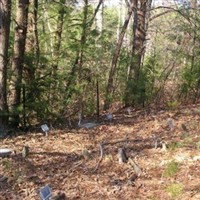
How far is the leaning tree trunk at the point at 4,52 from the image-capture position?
7039 millimetres

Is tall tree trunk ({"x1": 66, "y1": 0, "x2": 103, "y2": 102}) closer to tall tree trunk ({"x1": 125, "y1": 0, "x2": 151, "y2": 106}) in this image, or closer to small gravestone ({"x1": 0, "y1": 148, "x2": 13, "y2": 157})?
tall tree trunk ({"x1": 125, "y1": 0, "x2": 151, "y2": 106})

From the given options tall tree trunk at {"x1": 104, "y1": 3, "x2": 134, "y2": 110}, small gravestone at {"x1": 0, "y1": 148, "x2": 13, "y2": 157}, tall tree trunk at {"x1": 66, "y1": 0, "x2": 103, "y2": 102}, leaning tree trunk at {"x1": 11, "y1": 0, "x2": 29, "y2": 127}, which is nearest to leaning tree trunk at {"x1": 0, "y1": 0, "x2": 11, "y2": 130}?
leaning tree trunk at {"x1": 11, "y1": 0, "x2": 29, "y2": 127}

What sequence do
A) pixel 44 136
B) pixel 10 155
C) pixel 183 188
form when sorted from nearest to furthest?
pixel 183 188 → pixel 10 155 → pixel 44 136

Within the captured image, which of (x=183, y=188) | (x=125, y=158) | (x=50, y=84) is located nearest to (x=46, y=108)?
(x=50, y=84)

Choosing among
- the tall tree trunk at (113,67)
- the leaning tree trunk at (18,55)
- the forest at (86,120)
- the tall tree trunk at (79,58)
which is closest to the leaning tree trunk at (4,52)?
the forest at (86,120)

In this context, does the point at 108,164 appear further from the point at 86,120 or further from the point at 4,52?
the point at 86,120

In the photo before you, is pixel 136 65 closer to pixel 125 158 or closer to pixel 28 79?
pixel 28 79

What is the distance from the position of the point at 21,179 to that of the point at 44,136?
2.07 meters

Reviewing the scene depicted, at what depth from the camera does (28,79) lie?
7.78 meters

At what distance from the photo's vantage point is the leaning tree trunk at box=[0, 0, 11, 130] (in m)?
7.04

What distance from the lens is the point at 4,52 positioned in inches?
280

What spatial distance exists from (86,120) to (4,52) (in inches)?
106

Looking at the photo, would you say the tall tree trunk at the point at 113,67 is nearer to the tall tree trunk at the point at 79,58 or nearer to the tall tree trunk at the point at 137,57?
the tall tree trunk at the point at 137,57

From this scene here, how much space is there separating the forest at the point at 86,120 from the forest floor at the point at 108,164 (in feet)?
0.04
